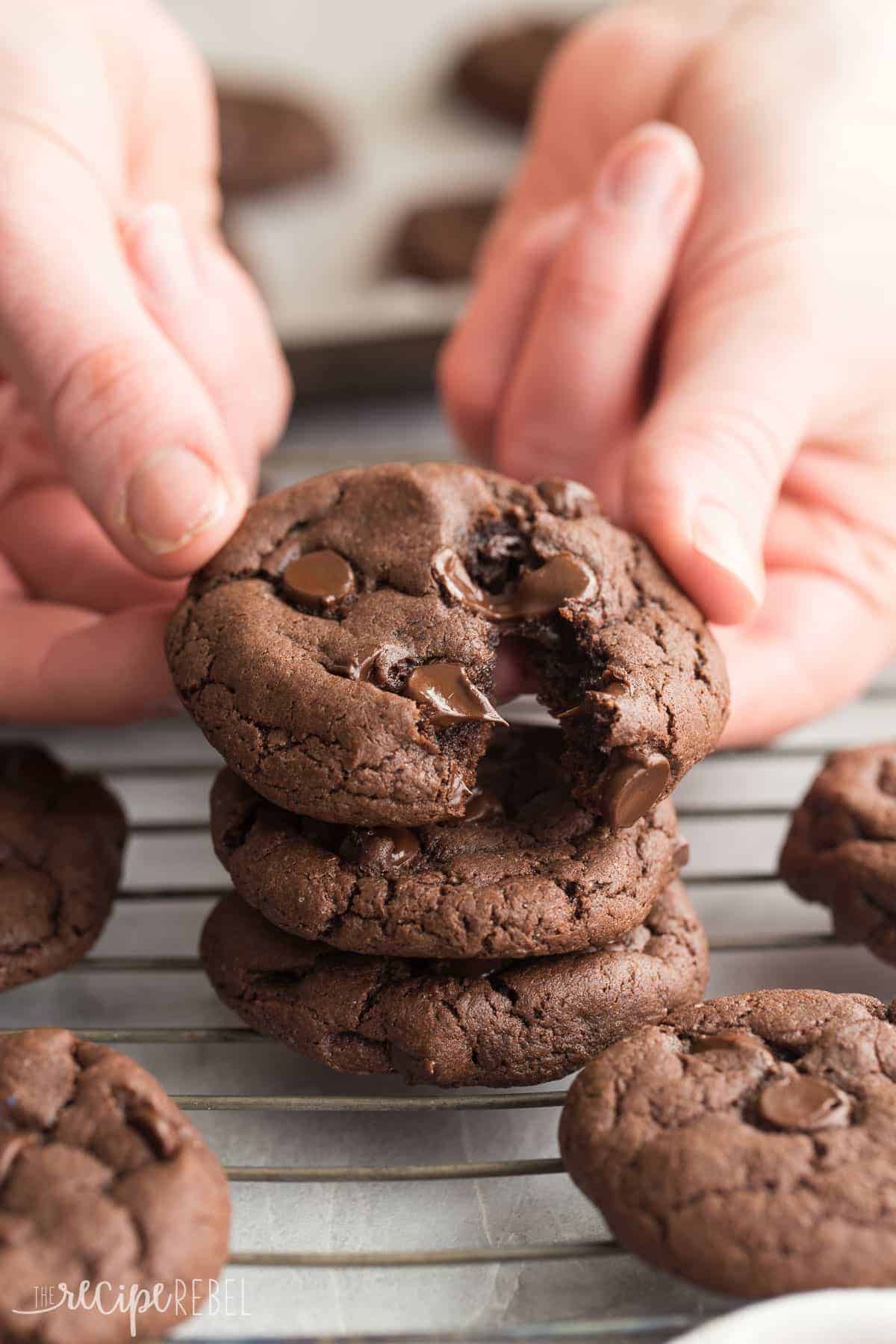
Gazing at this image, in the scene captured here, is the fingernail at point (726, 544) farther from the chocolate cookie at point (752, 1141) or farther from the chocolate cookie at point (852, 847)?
the chocolate cookie at point (752, 1141)

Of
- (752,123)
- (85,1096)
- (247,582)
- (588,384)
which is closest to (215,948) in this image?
(85,1096)

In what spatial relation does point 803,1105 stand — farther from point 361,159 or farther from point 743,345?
point 361,159

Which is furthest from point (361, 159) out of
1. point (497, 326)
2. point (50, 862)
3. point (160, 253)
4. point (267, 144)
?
point (50, 862)

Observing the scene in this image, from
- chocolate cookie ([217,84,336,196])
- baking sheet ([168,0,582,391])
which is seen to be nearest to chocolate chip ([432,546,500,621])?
baking sheet ([168,0,582,391])

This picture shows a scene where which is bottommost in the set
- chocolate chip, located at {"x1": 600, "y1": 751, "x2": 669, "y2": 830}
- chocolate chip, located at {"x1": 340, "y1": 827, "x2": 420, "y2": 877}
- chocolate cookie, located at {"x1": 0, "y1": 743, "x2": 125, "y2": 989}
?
chocolate cookie, located at {"x1": 0, "y1": 743, "x2": 125, "y2": 989}

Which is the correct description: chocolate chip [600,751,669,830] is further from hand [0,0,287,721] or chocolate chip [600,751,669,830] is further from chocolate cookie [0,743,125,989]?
chocolate cookie [0,743,125,989]

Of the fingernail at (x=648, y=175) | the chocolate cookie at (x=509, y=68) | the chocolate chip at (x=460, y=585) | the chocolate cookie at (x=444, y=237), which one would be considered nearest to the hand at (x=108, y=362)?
the chocolate chip at (x=460, y=585)

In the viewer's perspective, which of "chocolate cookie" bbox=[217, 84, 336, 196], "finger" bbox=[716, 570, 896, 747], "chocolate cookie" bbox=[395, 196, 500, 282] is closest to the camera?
"finger" bbox=[716, 570, 896, 747]
